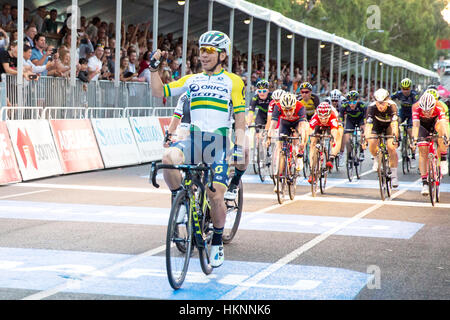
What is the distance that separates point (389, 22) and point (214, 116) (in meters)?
95.4

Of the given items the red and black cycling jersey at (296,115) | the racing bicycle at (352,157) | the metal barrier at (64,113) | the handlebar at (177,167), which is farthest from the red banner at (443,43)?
the handlebar at (177,167)

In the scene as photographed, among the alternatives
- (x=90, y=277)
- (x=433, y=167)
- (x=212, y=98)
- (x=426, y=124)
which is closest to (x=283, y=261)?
(x=212, y=98)

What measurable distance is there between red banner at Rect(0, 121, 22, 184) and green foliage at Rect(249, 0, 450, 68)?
50.6 metres

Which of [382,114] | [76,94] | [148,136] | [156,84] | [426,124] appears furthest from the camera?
[148,136]

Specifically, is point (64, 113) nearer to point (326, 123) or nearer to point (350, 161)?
point (326, 123)

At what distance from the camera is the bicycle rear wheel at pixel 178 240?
7.23 meters

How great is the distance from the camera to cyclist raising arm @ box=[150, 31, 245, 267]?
8.15 m

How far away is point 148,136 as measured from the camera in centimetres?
2272

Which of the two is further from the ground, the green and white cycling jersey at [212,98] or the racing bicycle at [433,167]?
the green and white cycling jersey at [212,98]

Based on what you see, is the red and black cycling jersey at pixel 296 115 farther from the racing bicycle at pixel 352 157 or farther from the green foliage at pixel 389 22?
the green foliage at pixel 389 22

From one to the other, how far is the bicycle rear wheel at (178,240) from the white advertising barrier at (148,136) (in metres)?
14.3

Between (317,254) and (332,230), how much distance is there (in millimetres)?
1996

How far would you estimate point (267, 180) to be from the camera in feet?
62.1
